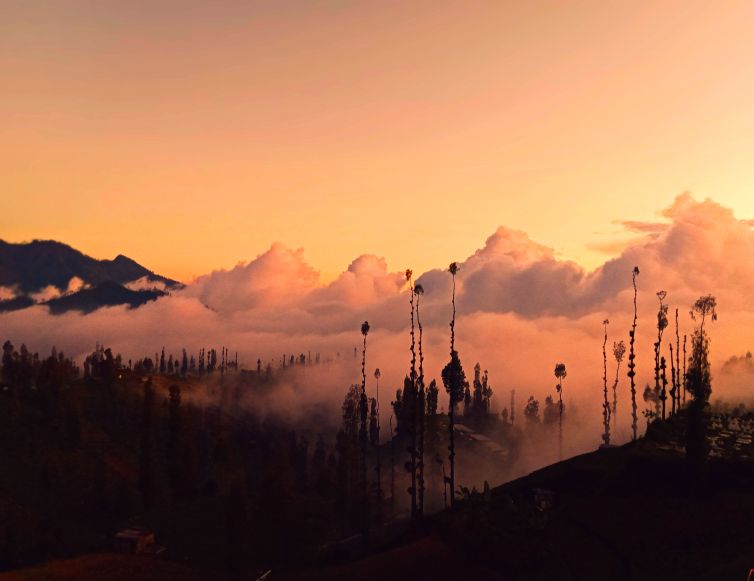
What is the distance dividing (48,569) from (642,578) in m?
59.6

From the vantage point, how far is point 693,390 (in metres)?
63.8

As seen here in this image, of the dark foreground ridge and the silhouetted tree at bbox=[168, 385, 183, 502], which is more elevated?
the dark foreground ridge

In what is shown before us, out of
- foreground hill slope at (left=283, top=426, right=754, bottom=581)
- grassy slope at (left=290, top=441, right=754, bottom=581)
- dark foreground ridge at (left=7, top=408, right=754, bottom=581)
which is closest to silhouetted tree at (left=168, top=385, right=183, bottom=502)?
dark foreground ridge at (left=7, top=408, right=754, bottom=581)

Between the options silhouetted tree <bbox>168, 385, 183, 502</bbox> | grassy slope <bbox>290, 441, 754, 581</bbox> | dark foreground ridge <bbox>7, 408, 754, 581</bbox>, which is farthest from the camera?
silhouetted tree <bbox>168, 385, 183, 502</bbox>

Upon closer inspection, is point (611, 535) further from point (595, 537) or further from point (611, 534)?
point (595, 537)

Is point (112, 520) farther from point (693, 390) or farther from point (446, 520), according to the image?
point (693, 390)

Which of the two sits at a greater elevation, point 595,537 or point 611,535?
point 611,535

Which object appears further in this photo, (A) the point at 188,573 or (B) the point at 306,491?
(B) the point at 306,491

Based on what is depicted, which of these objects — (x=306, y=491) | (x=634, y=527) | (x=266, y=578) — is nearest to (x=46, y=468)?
(x=306, y=491)

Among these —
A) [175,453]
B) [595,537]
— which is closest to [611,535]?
[595,537]

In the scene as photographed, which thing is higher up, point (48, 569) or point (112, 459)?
point (48, 569)

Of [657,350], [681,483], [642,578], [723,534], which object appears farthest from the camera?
[657,350]

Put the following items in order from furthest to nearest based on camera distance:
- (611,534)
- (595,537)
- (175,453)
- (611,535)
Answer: (175,453) → (595,537) → (611,534) → (611,535)

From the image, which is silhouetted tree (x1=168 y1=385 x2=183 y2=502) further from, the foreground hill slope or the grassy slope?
the grassy slope
